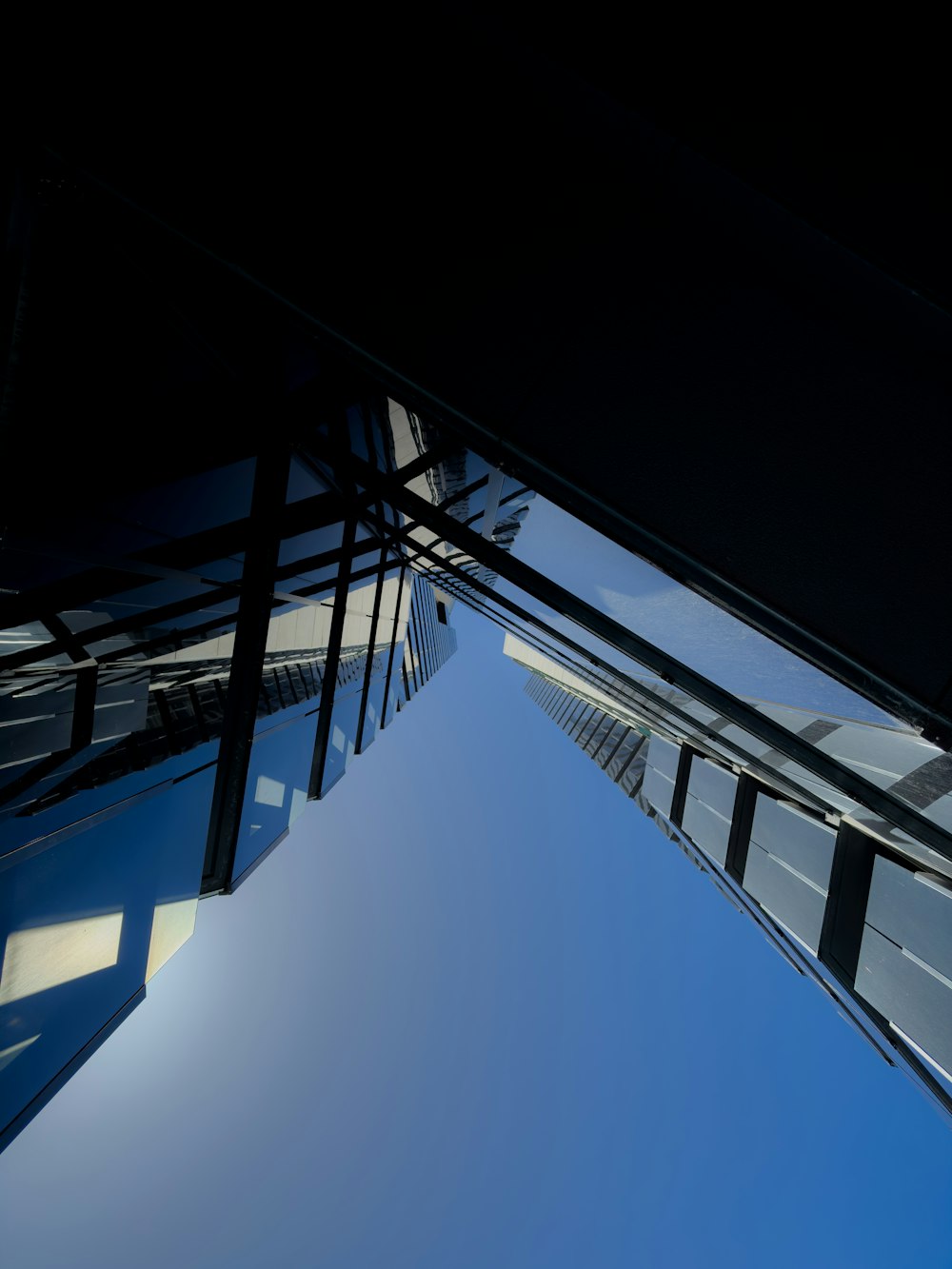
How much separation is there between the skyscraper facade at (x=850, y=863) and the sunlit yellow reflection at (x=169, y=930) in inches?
230

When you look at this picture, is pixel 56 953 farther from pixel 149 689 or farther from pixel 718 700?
pixel 718 700

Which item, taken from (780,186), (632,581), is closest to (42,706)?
(632,581)

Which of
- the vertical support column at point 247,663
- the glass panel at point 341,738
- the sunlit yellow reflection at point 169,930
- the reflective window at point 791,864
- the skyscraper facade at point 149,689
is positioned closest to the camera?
the skyscraper facade at point 149,689

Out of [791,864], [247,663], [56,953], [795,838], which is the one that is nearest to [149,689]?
[247,663]

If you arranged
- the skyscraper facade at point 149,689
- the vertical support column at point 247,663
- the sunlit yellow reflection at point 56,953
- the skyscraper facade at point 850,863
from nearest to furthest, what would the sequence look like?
1. the sunlit yellow reflection at point 56,953
2. the skyscraper facade at point 149,689
3. the vertical support column at point 247,663
4. the skyscraper facade at point 850,863

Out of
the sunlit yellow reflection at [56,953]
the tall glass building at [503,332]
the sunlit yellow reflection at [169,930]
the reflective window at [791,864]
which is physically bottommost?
the sunlit yellow reflection at [169,930]

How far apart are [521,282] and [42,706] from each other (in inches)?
168

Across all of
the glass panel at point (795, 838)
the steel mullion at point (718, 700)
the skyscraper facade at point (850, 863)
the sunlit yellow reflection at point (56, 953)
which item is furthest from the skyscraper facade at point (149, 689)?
the glass panel at point (795, 838)

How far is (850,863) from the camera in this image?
649 cm

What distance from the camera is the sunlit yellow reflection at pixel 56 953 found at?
3.25 metres

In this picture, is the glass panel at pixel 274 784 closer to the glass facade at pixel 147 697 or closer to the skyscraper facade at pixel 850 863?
the glass facade at pixel 147 697

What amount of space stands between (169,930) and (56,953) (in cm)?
209

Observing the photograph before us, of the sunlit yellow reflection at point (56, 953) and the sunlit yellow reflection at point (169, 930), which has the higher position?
the sunlit yellow reflection at point (56, 953)

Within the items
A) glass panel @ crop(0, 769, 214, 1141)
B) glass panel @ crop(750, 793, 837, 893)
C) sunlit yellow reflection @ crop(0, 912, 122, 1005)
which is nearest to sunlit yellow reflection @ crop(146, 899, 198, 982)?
glass panel @ crop(0, 769, 214, 1141)
